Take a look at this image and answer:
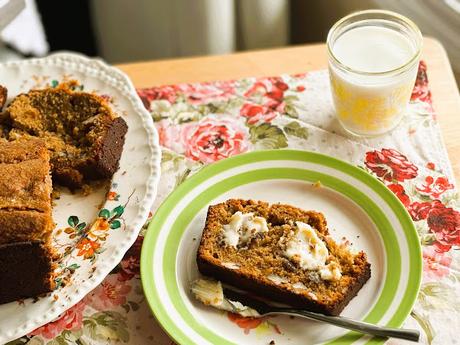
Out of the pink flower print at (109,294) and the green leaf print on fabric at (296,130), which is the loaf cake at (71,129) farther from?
the green leaf print on fabric at (296,130)

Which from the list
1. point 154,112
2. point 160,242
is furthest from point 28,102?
point 160,242

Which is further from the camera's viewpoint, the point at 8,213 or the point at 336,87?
the point at 336,87

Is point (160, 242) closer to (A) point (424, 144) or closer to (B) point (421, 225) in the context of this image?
(B) point (421, 225)

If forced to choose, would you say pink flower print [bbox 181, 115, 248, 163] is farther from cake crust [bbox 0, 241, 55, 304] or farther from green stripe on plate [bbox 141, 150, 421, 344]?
cake crust [bbox 0, 241, 55, 304]

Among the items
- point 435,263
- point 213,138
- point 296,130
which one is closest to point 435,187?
point 435,263

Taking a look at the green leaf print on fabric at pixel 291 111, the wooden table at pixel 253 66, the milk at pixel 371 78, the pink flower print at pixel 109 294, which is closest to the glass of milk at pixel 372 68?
the milk at pixel 371 78

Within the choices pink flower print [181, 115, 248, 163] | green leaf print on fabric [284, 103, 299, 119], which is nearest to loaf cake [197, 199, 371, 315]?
pink flower print [181, 115, 248, 163]
